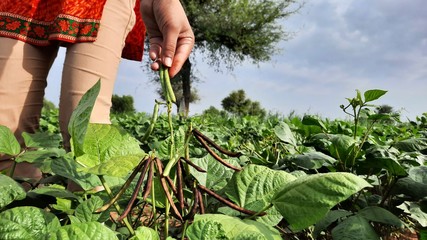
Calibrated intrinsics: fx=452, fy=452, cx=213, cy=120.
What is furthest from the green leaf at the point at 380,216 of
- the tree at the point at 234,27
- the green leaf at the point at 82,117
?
the tree at the point at 234,27

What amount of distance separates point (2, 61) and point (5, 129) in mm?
1013

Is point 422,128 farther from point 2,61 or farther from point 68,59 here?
point 2,61

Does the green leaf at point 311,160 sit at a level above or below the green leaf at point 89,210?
above

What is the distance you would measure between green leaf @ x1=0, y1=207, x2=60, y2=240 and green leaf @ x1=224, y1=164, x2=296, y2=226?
0.77 feet

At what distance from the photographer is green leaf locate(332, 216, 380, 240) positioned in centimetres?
71

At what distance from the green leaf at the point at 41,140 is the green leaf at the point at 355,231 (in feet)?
1.99

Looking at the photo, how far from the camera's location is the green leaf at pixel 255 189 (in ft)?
2.00

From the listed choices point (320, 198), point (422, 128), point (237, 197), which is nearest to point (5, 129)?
point (237, 197)

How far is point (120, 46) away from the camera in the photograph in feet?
5.93

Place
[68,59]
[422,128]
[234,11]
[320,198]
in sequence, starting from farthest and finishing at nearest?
[234,11] < [422,128] < [68,59] < [320,198]

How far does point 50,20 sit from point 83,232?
1607 millimetres

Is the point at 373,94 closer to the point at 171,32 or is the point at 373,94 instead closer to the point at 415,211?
the point at 415,211

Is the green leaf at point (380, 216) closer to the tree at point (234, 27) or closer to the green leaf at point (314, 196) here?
the green leaf at point (314, 196)

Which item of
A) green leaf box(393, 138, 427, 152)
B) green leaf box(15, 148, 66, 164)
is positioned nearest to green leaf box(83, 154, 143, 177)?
green leaf box(15, 148, 66, 164)
